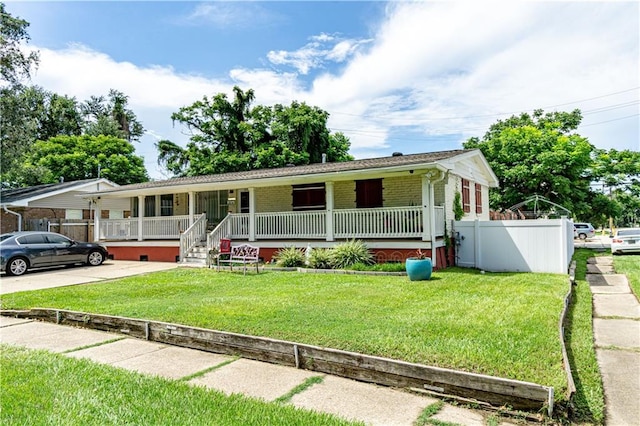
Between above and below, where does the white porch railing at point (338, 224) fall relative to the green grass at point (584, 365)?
above

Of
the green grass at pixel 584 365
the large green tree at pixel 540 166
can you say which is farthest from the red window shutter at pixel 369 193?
the large green tree at pixel 540 166

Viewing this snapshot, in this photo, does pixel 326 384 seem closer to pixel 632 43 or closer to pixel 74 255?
pixel 632 43

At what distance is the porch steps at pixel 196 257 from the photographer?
47.6 ft

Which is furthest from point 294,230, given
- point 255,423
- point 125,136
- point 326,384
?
point 125,136

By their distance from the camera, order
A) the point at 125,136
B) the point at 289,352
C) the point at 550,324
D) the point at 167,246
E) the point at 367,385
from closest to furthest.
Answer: the point at 367,385 → the point at 289,352 → the point at 550,324 → the point at 167,246 → the point at 125,136

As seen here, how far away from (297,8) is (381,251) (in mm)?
7745

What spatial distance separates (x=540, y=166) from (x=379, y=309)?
23532 millimetres

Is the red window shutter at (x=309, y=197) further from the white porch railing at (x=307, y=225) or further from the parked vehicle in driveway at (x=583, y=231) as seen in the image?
the parked vehicle in driveway at (x=583, y=231)

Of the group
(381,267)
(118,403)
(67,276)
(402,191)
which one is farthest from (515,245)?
(67,276)

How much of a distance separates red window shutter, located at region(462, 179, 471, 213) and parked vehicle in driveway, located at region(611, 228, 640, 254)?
8184 mm

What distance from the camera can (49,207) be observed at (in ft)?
73.8

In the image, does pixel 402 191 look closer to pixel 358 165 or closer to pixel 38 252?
pixel 358 165

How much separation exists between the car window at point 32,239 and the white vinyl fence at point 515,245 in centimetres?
1429

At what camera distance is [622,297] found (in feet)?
28.7
